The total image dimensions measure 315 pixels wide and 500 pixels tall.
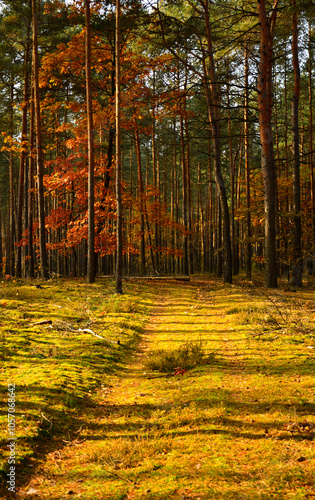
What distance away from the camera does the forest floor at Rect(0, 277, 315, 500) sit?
296 cm

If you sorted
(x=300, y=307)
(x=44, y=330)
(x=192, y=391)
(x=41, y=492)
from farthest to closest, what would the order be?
(x=300, y=307) → (x=44, y=330) → (x=192, y=391) → (x=41, y=492)

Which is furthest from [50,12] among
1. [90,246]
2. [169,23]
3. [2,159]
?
[2,159]

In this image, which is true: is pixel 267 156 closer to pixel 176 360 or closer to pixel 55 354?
pixel 176 360

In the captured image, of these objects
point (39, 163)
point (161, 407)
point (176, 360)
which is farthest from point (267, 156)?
point (161, 407)

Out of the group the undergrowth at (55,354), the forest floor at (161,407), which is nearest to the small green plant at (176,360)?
the forest floor at (161,407)

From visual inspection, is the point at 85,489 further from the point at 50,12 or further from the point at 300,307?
the point at 50,12

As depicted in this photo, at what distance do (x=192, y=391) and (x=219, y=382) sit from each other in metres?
0.49

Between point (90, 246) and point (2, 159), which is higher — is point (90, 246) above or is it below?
below

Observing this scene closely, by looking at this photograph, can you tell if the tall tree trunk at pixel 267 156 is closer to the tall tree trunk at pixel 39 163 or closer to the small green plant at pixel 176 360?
the small green plant at pixel 176 360

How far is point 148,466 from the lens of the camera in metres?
3.21

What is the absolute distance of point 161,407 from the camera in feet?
14.9

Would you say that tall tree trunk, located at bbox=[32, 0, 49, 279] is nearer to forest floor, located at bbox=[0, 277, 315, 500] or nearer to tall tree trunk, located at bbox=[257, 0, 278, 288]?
forest floor, located at bbox=[0, 277, 315, 500]

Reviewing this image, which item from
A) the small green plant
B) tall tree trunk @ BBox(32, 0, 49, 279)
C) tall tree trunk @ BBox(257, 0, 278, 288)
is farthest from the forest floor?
tall tree trunk @ BBox(32, 0, 49, 279)

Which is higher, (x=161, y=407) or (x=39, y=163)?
(x=39, y=163)
